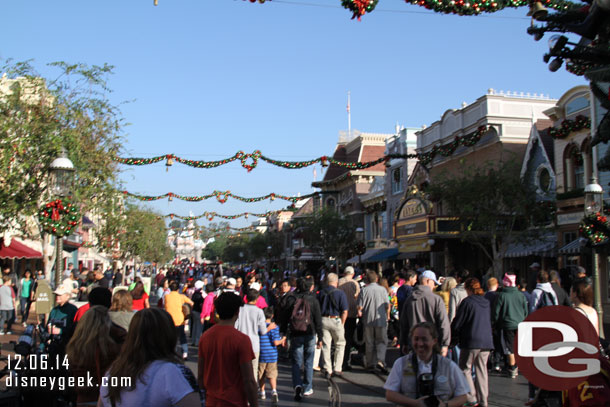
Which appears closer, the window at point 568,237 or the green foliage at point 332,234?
the window at point 568,237

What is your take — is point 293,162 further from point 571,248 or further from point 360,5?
point 360,5

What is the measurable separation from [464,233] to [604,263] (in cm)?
522

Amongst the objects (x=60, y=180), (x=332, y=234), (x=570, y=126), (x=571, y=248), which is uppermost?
(x=570, y=126)

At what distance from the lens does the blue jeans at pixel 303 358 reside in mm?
9125

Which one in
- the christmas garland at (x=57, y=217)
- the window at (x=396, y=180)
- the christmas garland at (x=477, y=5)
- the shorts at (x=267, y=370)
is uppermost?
the window at (x=396, y=180)

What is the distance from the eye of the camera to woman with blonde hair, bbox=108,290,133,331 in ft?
22.8

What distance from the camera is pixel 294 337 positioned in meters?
9.29

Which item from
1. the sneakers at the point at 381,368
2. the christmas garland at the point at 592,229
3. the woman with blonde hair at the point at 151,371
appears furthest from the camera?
the christmas garland at the point at 592,229

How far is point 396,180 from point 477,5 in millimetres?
35540

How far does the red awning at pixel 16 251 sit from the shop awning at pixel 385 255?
21.2m

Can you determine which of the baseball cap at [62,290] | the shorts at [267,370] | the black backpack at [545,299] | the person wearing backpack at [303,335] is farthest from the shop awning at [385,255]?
the baseball cap at [62,290]

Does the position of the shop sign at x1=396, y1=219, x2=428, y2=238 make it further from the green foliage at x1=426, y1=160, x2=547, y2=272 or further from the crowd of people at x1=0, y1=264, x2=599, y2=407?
the crowd of people at x1=0, y1=264, x2=599, y2=407

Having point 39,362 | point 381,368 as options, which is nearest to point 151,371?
point 39,362

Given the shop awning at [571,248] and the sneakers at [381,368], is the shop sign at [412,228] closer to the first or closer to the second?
the shop awning at [571,248]
